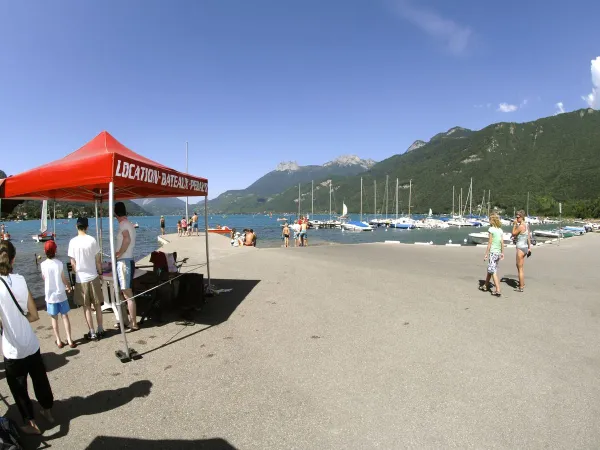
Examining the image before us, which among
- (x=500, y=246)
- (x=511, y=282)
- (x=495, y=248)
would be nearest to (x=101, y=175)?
(x=495, y=248)

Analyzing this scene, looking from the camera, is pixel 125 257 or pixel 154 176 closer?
pixel 125 257

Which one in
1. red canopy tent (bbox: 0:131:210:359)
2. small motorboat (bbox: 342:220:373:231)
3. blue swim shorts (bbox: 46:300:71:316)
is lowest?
small motorboat (bbox: 342:220:373:231)

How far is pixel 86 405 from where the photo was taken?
3.62 m

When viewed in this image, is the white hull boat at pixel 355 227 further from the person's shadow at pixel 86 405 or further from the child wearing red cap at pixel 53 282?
the person's shadow at pixel 86 405

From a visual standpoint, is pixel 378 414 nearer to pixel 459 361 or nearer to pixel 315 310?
pixel 459 361

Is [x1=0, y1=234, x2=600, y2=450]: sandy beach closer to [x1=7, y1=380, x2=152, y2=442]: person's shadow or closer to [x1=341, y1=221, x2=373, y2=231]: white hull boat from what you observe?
[x1=7, y1=380, x2=152, y2=442]: person's shadow

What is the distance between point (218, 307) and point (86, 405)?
3.79 m

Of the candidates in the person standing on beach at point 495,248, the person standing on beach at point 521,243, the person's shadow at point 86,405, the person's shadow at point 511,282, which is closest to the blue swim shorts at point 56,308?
the person's shadow at point 86,405

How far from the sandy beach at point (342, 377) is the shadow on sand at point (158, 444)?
0.01 m

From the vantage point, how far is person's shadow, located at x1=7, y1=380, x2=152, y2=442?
3.26 meters

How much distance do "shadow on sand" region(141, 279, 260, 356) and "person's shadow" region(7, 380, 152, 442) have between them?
108 cm

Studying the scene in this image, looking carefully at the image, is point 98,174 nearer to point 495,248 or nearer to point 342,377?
point 342,377

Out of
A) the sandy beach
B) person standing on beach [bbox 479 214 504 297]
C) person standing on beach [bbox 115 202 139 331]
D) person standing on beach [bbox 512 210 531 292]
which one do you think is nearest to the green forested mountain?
person standing on beach [bbox 512 210 531 292]

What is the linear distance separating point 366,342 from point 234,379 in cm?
212
